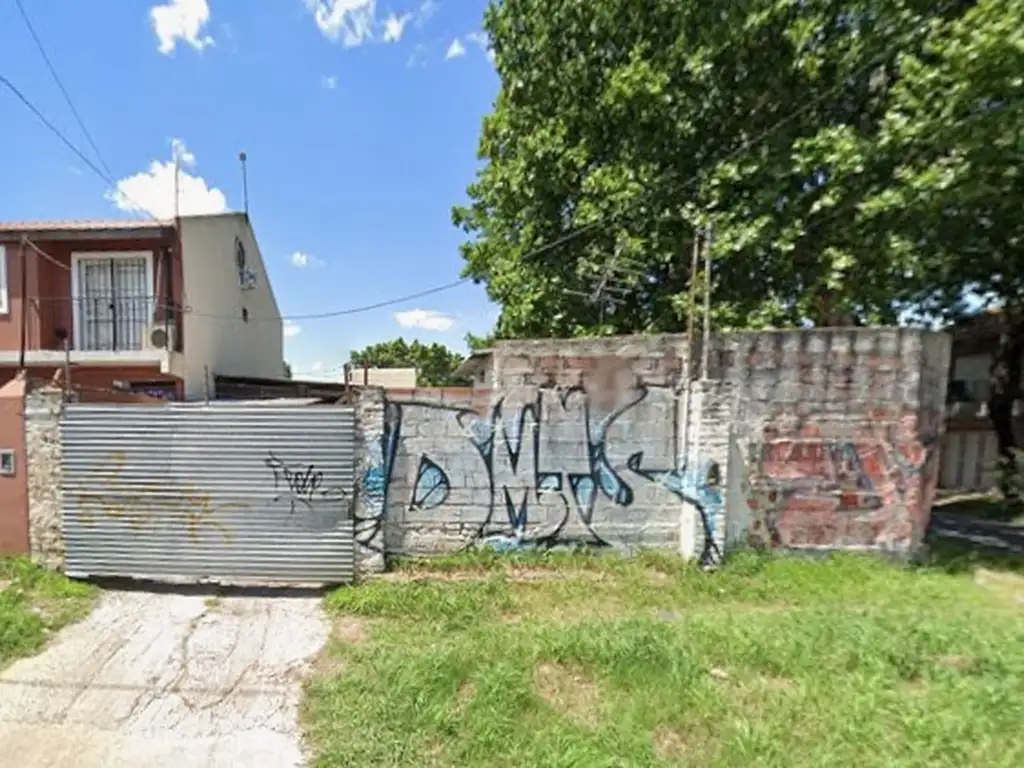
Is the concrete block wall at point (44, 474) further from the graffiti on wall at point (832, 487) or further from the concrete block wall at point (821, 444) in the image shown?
the graffiti on wall at point (832, 487)

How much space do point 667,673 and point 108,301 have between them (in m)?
12.5

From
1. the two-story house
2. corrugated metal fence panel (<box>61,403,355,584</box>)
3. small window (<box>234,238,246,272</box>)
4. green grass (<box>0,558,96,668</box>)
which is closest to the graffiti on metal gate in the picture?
corrugated metal fence panel (<box>61,403,355,584</box>)

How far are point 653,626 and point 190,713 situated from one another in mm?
3321

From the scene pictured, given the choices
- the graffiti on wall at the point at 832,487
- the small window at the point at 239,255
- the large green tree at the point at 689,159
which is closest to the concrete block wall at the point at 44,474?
the large green tree at the point at 689,159

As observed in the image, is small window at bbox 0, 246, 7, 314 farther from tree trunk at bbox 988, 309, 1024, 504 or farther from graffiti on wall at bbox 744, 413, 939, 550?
tree trunk at bbox 988, 309, 1024, 504

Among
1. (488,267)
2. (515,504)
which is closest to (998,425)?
(488,267)

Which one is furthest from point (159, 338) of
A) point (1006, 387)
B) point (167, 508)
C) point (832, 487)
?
point (1006, 387)

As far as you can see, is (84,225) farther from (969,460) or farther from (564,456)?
(969,460)

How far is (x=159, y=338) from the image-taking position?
10750mm

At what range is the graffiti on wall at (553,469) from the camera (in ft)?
19.4

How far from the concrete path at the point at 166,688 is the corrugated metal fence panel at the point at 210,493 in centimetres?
43

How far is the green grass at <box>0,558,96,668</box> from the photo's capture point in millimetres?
4324

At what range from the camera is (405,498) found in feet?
19.4

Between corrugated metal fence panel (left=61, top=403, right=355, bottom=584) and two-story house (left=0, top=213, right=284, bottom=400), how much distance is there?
218 inches
